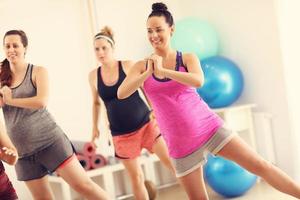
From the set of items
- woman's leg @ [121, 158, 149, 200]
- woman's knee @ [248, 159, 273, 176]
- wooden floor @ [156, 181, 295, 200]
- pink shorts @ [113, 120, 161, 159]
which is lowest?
wooden floor @ [156, 181, 295, 200]

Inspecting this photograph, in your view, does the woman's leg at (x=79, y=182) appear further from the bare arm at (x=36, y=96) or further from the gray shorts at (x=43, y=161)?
the bare arm at (x=36, y=96)

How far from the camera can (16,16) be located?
4203mm

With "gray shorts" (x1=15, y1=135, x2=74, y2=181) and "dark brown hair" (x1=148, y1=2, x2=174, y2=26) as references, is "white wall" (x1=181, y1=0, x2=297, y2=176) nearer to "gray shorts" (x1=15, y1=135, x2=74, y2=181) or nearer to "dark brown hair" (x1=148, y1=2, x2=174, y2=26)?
"dark brown hair" (x1=148, y1=2, x2=174, y2=26)

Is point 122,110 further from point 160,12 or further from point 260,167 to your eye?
point 260,167

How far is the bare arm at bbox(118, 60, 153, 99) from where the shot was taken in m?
2.46

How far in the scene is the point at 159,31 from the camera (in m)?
2.60

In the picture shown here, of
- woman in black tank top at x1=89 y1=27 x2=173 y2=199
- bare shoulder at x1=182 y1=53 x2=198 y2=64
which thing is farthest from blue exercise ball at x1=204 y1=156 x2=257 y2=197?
bare shoulder at x1=182 y1=53 x2=198 y2=64

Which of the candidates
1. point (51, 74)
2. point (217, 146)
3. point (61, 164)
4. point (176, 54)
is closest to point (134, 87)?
point (176, 54)

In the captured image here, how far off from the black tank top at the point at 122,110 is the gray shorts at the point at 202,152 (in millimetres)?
801

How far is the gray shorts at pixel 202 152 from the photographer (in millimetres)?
2539

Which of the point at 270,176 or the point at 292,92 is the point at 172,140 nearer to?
the point at 270,176

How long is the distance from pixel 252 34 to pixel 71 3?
173 cm

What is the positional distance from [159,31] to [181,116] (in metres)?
0.47

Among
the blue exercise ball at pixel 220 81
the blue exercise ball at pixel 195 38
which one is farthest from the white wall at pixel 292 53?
the blue exercise ball at pixel 195 38
